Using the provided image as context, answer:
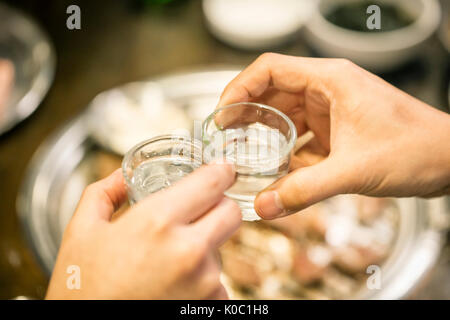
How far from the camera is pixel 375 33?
2.36 meters

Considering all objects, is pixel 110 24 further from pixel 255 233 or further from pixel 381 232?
pixel 381 232

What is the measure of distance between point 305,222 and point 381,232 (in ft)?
0.99

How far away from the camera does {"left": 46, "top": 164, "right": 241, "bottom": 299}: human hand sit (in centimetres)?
92

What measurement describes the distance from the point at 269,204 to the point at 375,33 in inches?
61.0

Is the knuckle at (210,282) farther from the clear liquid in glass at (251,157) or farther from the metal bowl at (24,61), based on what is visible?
the metal bowl at (24,61)

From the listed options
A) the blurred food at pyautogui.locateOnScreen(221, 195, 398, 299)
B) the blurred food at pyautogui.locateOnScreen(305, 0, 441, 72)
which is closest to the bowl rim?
the blurred food at pyautogui.locateOnScreen(305, 0, 441, 72)

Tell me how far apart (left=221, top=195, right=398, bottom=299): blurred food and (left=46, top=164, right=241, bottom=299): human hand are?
3.08 feet

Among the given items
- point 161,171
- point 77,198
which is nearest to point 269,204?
point 161,171

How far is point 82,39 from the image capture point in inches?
108

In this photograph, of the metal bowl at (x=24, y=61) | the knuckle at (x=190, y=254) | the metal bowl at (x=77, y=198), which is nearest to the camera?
the knuckle at (x=190, y=254)

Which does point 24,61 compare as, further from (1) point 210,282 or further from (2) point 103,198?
(1) point 210,282

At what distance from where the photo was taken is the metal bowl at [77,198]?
5.65 ft

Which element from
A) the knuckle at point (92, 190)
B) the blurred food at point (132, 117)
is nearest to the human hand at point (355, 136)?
the knuckle at point (92, 190)

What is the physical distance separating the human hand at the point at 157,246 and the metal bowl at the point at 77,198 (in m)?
0.84
